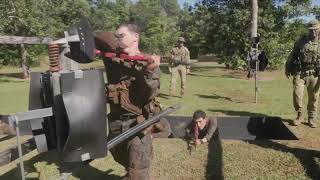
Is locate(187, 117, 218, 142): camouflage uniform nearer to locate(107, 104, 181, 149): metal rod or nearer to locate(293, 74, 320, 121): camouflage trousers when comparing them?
locate(293, 74, 320, 121): camouflage trousers

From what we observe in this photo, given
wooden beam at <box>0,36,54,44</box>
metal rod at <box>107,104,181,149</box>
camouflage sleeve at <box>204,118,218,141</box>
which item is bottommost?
camouflage sleeve at <box>204,118,218,141</box>

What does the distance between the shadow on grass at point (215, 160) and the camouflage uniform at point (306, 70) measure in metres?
2.26

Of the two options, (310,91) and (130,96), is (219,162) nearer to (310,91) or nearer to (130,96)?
(130,96)

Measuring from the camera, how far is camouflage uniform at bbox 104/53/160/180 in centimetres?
411

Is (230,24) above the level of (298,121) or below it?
above

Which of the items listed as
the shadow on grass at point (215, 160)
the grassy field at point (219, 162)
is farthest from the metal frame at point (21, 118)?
the shadow on grass at point (215, 160)

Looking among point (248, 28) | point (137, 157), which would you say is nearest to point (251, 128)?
point (137, 157)

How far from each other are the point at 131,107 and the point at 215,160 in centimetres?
284

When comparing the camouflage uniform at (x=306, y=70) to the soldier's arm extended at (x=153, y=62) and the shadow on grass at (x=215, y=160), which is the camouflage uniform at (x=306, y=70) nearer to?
the shadow on grass at (x=215, y=160)

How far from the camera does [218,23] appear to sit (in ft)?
78.1

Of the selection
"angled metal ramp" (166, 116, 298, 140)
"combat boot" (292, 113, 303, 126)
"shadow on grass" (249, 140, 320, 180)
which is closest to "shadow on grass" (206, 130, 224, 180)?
"angled metal ramp" (166, 116, 298, 140)

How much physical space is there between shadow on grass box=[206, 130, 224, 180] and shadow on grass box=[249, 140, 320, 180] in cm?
66

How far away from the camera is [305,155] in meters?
6.58

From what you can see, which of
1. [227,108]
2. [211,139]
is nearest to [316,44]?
[211,139]
